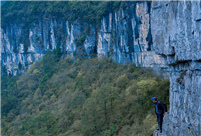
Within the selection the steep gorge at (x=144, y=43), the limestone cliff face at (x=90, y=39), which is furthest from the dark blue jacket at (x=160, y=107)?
the limestone cliff face at (x=90, y=39)

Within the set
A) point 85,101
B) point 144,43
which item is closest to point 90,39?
point 144,43

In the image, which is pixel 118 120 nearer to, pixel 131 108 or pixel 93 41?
pixel 131 108

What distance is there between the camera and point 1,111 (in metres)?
37.1

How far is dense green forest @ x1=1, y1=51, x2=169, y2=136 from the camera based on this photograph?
1908 centimetres

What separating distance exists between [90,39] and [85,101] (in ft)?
74.1

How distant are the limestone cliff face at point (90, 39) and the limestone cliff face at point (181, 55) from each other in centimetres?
629

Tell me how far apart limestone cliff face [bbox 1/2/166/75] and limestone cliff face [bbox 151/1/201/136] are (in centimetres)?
629

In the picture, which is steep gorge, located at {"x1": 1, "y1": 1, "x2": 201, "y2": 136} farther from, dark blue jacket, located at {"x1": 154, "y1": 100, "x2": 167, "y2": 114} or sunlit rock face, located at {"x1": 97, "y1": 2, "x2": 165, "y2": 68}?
dark blue jacket, located at {"x1": 154, "y1": 100, "x2": 167, "y2": 114}

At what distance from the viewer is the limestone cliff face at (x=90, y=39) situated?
28578 mm

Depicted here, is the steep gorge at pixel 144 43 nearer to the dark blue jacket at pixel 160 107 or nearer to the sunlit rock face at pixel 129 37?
the sunlit rock face at pixel 129 37

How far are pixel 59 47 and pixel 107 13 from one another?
16.2 meters

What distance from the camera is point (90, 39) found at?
4347 centimetres

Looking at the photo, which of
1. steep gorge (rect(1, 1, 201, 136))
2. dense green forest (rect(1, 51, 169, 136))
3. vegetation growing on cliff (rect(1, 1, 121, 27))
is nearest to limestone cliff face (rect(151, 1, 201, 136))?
steep gorge (rect(1, 1, 201, 136))

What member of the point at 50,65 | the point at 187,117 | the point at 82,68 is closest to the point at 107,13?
the point at 82,68
